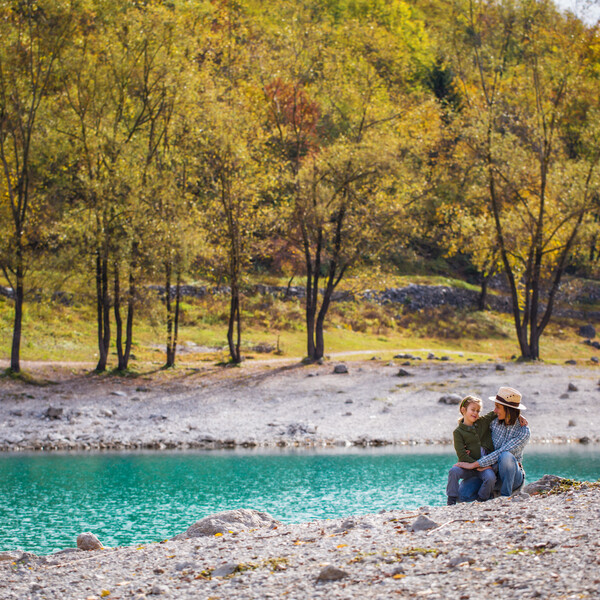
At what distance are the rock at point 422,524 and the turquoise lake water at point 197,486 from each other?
5438 mm

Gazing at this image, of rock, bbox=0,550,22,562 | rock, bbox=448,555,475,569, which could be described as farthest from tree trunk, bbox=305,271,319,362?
rock, bbox=448,555,475,569

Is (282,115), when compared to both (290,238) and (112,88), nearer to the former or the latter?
(290,238)

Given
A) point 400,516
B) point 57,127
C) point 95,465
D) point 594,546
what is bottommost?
point 95,465

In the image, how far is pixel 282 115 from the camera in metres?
39.6

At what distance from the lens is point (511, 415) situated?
1127 centimetres

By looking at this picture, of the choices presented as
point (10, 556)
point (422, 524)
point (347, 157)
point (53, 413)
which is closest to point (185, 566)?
point (10, 556)

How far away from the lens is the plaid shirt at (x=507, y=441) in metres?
11.2

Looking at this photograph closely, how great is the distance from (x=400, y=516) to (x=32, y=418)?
58.7ft

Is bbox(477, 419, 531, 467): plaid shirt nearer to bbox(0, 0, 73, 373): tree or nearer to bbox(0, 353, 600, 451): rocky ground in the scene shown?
bbox(0, 353, 600, 451): rocky ground

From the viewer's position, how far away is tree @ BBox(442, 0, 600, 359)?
3638 centimetres

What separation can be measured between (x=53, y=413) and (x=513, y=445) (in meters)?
19.0

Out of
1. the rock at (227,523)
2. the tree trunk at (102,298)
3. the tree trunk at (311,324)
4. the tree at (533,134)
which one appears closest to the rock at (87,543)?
the rock at (227,523)

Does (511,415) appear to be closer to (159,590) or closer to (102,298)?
(159,590)

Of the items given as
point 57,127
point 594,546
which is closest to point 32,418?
point 57,127
